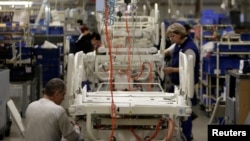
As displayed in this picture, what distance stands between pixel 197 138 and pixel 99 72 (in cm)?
214

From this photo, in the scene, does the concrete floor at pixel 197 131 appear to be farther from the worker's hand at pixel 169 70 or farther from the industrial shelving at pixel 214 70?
the worker's hand at pixel 169 70

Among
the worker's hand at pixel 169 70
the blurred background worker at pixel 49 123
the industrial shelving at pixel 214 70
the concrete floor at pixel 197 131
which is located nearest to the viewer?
the blurred background worker at pixel 49 123

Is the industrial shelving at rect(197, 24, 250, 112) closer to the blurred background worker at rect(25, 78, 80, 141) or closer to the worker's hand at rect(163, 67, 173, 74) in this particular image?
the worker's hand at rect(163, 67, 173, 74)

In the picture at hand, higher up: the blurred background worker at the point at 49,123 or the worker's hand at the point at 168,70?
the worker's hand at the point at 168,70

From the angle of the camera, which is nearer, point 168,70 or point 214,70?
point 168,70

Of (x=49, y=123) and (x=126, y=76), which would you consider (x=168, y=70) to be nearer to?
(x=126, y=76)

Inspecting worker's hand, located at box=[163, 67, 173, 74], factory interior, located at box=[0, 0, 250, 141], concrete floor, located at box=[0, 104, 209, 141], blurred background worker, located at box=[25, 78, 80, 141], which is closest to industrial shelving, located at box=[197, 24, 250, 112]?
factory interior, located at box=[0, 0, 250, 141]

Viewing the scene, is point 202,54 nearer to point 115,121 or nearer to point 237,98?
point 237,98

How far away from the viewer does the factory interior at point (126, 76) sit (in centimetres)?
446

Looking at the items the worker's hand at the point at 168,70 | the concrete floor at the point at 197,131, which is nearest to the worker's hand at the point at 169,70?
the worker's hand at the point at 168,70

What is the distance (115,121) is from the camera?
4.40 metres

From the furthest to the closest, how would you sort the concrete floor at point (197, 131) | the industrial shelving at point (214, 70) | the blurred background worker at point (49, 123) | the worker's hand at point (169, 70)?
1. the industrial shelving at point (214, 70)
2. the concrete floor at point (197, 131)
3. the worker's hand at point (169, 70)
4. the blurred background worker at point (49, 123)

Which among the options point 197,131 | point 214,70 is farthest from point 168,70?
point 214,70

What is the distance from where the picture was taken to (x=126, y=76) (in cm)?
714
